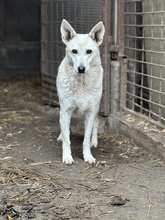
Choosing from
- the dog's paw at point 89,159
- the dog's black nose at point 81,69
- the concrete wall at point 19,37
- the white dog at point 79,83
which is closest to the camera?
the dog's black nose at point 81,69

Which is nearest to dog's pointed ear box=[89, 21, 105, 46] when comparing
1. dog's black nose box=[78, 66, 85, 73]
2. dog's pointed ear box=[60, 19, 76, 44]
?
dog's pointed ear box=[60, 19, 76, 44]

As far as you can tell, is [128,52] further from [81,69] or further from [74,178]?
[74,178]

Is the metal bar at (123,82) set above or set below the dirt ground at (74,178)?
above

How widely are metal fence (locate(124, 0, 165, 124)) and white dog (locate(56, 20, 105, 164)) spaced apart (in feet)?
2.63

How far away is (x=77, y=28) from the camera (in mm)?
7336

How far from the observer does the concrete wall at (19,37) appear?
11.7m

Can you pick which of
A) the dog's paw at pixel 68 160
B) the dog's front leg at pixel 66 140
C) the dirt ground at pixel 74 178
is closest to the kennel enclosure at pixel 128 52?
the dirt ground at pixel 74 178

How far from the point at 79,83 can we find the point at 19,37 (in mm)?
6552

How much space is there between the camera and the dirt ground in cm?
418

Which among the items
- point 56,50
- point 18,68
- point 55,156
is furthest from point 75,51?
point 18,68

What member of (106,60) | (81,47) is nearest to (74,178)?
(81,47)

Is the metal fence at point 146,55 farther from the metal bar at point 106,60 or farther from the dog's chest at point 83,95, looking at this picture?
the dog's chest at point 83,95

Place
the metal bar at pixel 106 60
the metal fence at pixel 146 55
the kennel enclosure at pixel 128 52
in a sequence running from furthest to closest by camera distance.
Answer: the metal bar at pixel 106 60, the kennel enclosure at pixel 128 52, the metal fence at pixel 146 55

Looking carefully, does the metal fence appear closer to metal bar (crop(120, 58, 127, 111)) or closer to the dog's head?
metal bar (crop(120, 58, 127, 111))
